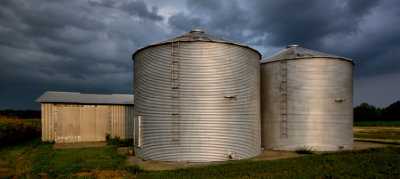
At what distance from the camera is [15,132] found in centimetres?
2592

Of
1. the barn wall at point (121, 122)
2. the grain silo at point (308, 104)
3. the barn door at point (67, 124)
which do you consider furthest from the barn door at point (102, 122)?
the grain silo at point (308, 104)

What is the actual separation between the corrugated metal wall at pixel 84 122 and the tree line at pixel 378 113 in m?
83.1

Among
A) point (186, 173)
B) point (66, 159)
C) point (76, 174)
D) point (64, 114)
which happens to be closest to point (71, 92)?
point (64, 114)

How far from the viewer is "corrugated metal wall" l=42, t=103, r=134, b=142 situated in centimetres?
2230

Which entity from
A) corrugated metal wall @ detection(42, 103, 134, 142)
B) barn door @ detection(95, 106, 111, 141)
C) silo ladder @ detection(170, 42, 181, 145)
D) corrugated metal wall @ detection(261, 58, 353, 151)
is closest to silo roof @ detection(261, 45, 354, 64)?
corrugated metal wall @ detection(261, 58, 353, 151)

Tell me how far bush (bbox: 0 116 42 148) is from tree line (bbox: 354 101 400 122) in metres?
88.9

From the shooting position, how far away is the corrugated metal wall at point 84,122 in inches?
878

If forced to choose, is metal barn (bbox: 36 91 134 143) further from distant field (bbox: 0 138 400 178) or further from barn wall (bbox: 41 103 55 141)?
distant field (bbox: 0 138 400 178)

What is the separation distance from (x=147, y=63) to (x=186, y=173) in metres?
6.82

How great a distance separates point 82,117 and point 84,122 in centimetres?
49

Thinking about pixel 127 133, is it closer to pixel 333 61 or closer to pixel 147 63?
pixel 147 63

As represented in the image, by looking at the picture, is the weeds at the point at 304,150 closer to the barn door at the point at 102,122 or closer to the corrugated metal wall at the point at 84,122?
the corrugated metal wall at the point at 84,122

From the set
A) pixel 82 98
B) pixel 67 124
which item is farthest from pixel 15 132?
pixel 82 98

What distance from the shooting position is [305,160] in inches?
518
